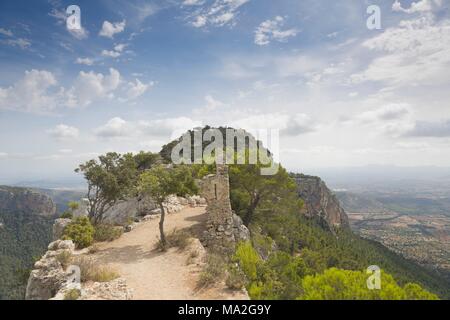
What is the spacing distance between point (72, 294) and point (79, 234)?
8.29 meters

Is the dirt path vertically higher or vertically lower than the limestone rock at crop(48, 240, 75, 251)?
lower

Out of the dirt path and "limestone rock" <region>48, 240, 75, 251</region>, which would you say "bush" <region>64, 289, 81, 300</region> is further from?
"limestone rock" <region>48, 240, 75, 251</region>

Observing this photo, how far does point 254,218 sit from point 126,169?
10219mm

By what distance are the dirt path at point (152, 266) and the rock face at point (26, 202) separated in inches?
5213

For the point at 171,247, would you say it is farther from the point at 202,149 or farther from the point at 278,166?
the point at 202,149

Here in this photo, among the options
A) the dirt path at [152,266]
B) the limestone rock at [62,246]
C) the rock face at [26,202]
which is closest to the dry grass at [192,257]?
the dirt path at [152,266]

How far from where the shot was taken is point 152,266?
13.1 meters

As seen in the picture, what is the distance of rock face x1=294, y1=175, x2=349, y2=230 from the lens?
281ft

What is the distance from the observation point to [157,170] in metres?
16.4

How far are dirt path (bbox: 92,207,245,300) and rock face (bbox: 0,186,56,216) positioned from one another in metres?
132

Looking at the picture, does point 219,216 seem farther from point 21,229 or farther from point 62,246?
point 21,229

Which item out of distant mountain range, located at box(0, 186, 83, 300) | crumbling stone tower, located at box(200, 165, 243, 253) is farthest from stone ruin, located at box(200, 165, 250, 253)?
distant mountain range, located at box(0, 186, 83, 300)

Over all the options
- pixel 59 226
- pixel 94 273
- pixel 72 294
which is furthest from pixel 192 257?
pixel 59 226

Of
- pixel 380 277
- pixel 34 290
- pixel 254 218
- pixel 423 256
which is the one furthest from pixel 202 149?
pixel 423 256
